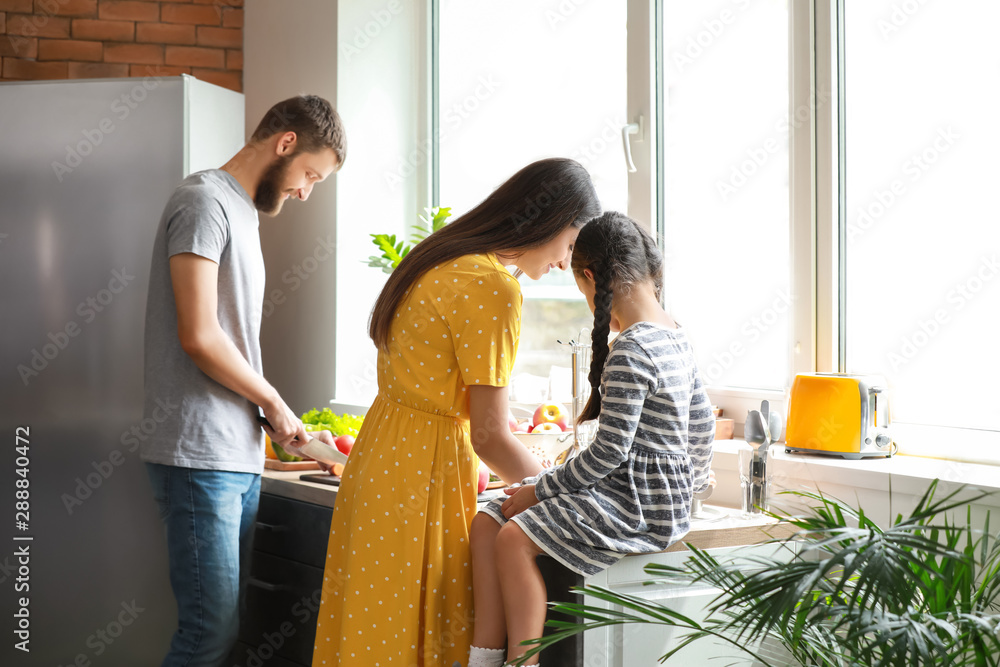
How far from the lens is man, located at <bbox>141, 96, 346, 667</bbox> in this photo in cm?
167

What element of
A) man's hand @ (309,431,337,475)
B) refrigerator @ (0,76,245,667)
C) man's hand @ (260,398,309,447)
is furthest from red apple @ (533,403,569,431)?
refrigerator @ (0,76,245,667)

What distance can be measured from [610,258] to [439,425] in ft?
1.30

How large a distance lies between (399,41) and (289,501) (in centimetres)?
174

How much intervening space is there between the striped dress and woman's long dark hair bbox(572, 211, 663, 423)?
86 mm

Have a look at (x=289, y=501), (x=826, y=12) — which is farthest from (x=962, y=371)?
(x=289, y=501)

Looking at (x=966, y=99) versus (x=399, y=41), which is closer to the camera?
(x=966, y=99)

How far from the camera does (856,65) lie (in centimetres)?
194

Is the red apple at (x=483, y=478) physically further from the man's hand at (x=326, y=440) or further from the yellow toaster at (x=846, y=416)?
the yellow toaster at (x=846, y=416)

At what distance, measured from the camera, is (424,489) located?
1.42 metres

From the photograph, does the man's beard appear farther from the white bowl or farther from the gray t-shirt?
the white bowl

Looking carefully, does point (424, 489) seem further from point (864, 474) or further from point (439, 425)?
point (864, 474)

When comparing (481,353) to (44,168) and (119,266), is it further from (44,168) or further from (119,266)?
(44,168)

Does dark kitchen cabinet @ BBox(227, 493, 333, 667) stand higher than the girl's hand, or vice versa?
the girl's hand

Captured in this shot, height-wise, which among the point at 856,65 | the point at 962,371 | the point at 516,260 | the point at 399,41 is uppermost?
the point at 399,41
